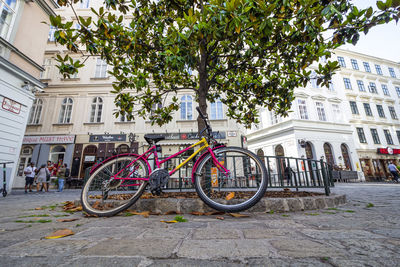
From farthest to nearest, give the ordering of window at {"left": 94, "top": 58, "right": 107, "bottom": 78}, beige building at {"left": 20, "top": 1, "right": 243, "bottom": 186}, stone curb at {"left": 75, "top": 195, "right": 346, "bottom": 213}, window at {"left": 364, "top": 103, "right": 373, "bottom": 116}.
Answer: window at {"left": 364, "top": 103, "right": 373, "bottom": 116} < window at {"left": 94, "top": 58, "right": 107, "bottom": 78} < beige building at {"left": 20, "top": 1, "right": 243, "bottom": 186} < stone curb at {"left": 75, "top": 195, "right": 346, "bottom": 213}

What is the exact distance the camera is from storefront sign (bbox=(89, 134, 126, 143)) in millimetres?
13211

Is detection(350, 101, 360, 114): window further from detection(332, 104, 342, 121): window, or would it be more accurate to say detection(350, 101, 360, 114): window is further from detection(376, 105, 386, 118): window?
detection(376, 105, 386, 118): window

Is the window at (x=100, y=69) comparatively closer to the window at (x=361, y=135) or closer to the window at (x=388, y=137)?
the window at (x=361, y=135)

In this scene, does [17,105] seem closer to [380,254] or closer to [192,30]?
[192,30]

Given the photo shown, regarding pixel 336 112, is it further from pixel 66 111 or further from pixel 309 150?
pixel 66 111

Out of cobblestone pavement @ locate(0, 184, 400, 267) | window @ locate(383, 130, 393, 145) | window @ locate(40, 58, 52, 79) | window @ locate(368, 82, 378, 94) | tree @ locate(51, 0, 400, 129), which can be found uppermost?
window @ locate(368, 82, 378, 94)

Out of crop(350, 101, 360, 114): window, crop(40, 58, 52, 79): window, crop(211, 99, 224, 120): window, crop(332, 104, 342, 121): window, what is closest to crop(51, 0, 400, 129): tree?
crop(211, 99, 224, 120): window

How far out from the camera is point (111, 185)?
105 inches

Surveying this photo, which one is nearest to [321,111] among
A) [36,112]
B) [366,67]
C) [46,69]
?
[366,67]

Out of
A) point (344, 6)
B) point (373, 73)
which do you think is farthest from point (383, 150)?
point (344, 6)

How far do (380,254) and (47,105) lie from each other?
1850 cm

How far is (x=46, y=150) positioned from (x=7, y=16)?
9139 millimetres

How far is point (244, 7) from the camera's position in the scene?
2053 millimetres

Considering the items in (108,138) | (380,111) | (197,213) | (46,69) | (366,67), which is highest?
(366,67)
